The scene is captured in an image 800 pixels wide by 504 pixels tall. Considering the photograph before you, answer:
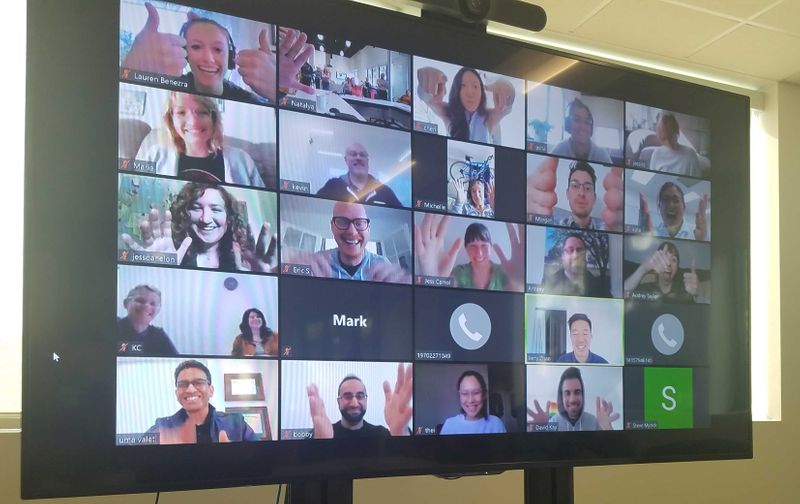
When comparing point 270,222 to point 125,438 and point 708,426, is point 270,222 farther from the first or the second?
point 708,426

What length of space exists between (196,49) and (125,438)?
1.59 ft

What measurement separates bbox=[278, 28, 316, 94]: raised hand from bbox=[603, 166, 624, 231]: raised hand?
21.3 inches

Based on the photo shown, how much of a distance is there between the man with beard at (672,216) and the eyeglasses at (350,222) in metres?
0.53

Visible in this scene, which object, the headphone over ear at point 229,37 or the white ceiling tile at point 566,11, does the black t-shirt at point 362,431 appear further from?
the white ceiling tile at point 566,11

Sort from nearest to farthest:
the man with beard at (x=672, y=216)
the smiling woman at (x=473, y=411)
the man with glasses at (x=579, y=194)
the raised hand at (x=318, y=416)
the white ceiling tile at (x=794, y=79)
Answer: the raised hand at (x=318, y=416), the smiling woman at (x=473, y=411), the man with glasses at (x=579, y=194), the man with beard at (x=672, y=216), the white ceiling tile at (x=794, y=79)

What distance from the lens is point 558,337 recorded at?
1033 millimetres

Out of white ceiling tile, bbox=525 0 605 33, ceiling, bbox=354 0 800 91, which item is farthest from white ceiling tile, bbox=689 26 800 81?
white ceiling tile, bbox=525 0 605 33

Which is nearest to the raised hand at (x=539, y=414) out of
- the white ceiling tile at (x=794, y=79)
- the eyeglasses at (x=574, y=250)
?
the eyeglasses at (x=574, y=250)

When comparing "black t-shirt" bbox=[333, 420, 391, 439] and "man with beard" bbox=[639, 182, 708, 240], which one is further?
"man with beard" bbox=[639, 182, 708, 240]

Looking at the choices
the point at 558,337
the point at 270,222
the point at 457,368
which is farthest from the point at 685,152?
the point at 270,222

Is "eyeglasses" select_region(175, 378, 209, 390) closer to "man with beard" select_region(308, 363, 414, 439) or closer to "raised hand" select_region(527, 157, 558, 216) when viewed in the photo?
"man with beard" select_region(308, 363, 414, 439)

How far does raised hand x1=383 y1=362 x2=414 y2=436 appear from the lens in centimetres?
88

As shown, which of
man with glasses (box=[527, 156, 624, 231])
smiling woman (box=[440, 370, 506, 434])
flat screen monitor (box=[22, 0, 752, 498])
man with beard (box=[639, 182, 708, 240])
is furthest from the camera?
man with beard (box=[639, 182, 708, 240])

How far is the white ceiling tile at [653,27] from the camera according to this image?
2701 mm
